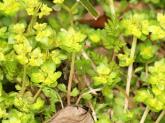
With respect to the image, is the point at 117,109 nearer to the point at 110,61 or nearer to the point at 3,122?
the point at 110,61

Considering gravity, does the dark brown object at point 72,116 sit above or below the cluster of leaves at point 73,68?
below

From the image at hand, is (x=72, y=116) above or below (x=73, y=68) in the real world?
below

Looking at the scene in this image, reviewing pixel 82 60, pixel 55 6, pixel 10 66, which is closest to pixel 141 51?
pixel 82 60

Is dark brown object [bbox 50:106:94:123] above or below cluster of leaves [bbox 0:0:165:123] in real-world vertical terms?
below
